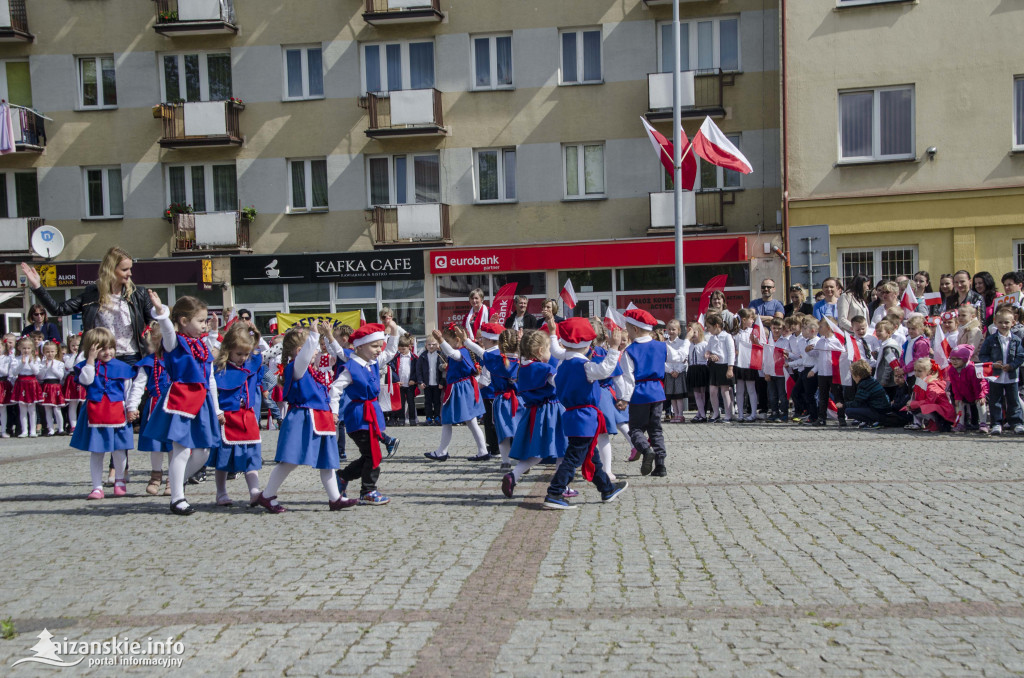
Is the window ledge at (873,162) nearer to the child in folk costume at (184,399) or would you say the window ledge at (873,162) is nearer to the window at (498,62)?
the window at (498,62)

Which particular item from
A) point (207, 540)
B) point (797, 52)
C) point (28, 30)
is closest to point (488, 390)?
point (207, 540)

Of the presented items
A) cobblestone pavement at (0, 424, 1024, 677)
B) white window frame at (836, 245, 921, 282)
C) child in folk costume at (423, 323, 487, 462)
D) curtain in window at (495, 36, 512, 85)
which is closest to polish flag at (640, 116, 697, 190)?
white window frame at (836, 245, 921, 282)

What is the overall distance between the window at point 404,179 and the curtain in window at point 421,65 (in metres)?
2.01

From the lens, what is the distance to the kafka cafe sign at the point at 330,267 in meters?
29.4

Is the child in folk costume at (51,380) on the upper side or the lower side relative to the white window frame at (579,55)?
lower

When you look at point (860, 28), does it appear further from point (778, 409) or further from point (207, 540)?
point (207, 540)

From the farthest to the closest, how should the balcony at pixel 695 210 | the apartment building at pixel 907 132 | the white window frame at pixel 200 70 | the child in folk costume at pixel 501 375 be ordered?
1. the white window frame at pixel 200 70
2. the balcony at pixel 695 210
3. the apartment building at pixel 907 132
4. the child in folk costume at pixel 501 375

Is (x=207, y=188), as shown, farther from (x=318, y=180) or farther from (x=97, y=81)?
(x=97, y=81)

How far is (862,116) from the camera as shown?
2628 cm

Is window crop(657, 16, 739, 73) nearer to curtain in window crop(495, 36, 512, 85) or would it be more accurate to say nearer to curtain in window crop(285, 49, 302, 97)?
curtain in window crop(495, 36, 512, 85)

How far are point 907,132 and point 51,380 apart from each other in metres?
20.3

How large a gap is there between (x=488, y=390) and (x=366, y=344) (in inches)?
134

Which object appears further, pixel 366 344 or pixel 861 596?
pixel 366 344

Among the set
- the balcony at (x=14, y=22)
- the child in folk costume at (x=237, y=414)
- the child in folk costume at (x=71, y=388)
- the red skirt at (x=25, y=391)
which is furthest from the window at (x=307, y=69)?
the child in folk costume at (x=237, y=414)
